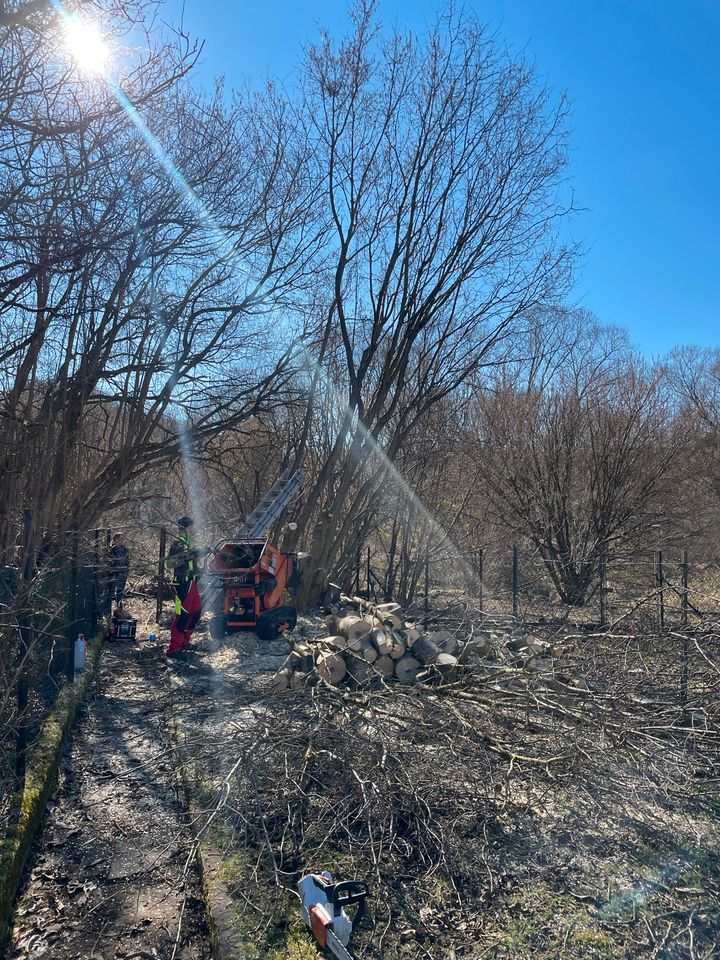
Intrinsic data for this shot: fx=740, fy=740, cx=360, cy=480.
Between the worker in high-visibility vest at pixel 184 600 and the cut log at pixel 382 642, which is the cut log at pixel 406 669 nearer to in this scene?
the cut log at pixel 382 642

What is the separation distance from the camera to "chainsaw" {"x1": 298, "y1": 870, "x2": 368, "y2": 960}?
3418 millimetres

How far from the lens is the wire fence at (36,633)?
4867 millimetres

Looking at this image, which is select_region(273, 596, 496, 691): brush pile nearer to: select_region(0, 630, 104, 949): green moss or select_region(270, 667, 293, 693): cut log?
select_region(270, 667, 293, 693): cut log

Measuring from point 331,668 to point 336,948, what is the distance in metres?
3.96

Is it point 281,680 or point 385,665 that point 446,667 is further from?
point 281,680

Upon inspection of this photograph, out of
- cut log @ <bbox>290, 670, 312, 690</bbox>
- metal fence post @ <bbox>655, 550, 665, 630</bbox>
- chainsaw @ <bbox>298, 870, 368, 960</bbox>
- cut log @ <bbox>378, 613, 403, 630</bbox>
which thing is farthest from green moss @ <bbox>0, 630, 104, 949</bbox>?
metal fence post @ <bbox>655, 550, 665, 630</bbox>

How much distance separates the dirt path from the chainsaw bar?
75 cm

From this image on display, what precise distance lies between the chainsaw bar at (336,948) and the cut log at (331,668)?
379 cm

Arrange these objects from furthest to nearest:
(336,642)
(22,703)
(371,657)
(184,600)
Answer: (184,600)
(336,642)
(371,657)
(22,703)

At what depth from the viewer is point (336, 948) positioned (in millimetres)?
3363

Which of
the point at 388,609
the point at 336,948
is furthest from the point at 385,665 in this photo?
the point at 336,948

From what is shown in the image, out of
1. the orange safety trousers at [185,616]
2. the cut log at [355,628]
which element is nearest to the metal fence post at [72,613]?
the orange safety trousers at [185,616]

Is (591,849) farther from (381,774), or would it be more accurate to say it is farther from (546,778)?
(381,774)

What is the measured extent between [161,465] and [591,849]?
36.8 feet
